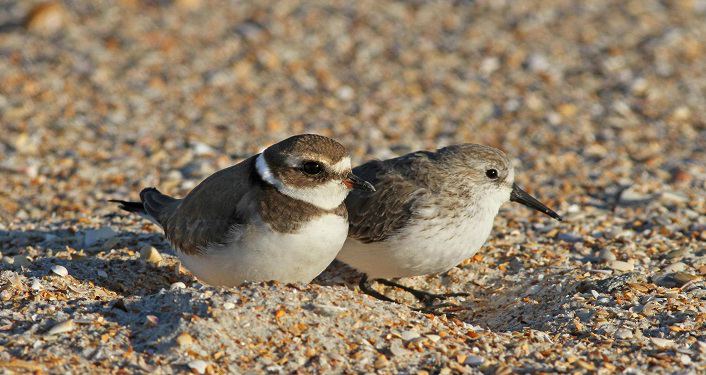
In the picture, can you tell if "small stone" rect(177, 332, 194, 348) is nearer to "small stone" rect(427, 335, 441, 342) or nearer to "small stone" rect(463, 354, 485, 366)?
Answer: "small stone" rect(427, 335, 441, 342)

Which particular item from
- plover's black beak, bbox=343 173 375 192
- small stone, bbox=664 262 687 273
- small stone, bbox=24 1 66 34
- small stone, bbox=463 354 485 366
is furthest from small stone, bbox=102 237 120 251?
small stone, bbox=24 1 66 34

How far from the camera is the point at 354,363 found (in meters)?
4.56

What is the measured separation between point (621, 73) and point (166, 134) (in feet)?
16.4

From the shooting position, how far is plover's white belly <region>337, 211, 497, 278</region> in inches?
226

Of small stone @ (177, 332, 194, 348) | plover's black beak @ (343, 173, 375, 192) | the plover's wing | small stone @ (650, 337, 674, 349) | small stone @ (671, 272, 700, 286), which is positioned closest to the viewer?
small stone @ (177, 332, 194, 348)

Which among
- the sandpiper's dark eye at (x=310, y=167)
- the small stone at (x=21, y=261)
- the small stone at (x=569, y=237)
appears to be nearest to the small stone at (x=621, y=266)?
the small stone at (x=569, y=237)

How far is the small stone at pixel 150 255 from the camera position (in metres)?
6.27

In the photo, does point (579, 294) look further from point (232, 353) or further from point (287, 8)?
point (287, 8)

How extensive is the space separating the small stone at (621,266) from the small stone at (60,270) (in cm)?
346

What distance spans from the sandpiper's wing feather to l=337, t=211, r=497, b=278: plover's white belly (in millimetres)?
67

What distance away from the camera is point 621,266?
6.27 m

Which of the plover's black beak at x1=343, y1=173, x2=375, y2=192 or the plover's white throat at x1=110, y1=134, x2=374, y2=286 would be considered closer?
the plover's white throat at x1=110, y1=134, x2=374, y2=286

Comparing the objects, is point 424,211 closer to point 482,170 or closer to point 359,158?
point 482,170

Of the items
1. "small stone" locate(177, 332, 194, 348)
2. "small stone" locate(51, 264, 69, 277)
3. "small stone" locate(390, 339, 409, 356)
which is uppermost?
"small stone" locate(390, 339, 409, 356)
